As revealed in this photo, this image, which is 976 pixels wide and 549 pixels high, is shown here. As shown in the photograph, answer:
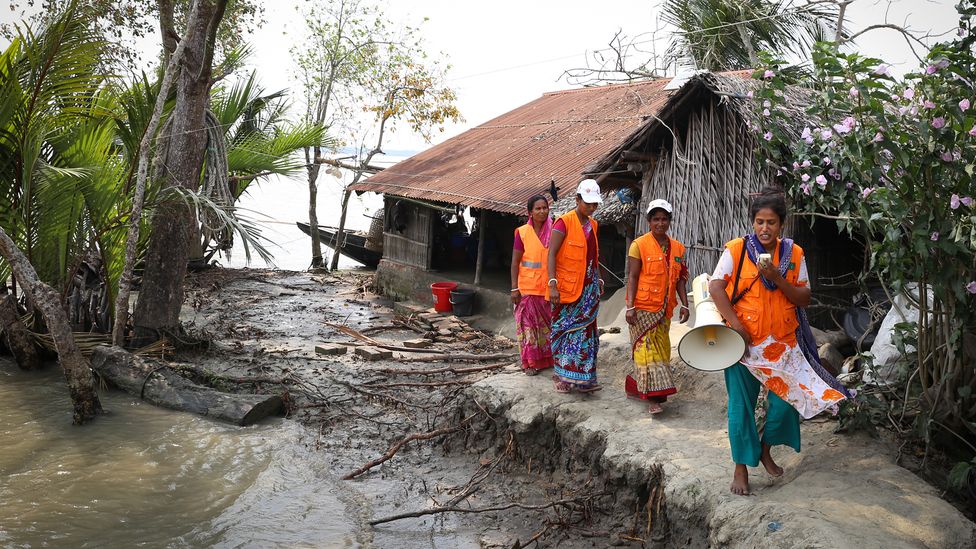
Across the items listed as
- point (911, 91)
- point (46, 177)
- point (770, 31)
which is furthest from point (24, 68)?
point (770, 31)

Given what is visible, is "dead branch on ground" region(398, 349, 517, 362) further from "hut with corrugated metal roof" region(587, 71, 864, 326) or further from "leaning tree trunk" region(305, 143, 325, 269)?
"leaning tree trunk" region(305, 143, 325, 269)

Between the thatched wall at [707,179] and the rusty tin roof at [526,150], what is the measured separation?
189 centimetres

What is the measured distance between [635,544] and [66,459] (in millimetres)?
4636

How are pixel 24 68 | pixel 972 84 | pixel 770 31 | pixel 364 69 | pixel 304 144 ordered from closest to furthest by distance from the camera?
pixel 972 84, pixel 24 68, pixel 304 144, pixel 770 31, pixel 364 69

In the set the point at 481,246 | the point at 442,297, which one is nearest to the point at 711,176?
the point at 481,246

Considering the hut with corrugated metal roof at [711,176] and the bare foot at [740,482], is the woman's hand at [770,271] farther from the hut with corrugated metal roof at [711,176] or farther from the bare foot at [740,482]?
the hut with corrugated metal roof at [711,176]

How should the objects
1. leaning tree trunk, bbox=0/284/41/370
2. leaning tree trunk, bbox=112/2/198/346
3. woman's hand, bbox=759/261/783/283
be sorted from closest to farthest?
woman's hand, bbox=759/261/783/283 < leaning tree trunk, bbox=112/2/198/346 < leaning tree trunk, bbox=0/284/41/370

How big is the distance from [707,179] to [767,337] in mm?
4187

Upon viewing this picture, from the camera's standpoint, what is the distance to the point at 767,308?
4.05 metres

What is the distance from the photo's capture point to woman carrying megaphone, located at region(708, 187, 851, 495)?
3998mm

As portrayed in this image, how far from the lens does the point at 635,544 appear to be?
4.67m

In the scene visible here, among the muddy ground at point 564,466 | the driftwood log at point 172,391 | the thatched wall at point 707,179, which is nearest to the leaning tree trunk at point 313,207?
the muddy ground at point 564,466

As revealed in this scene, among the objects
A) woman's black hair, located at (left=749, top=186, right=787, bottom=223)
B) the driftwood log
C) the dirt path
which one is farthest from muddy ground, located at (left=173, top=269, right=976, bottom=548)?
woman's black hair, located at (left=749, top=186, right=787, bottom=223)

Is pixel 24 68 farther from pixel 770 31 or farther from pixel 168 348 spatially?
pixel 770 31
